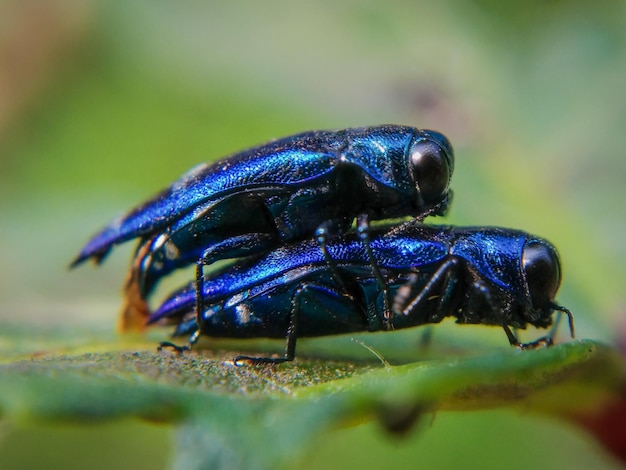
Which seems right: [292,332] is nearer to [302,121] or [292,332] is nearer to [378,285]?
[378,285]

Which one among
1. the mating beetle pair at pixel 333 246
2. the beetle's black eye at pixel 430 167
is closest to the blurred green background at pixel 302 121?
the mating beetle pair at pixel 333 246

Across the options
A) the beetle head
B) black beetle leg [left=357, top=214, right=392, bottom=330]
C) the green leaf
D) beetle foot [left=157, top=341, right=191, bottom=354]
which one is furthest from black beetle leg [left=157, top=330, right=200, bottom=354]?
the beetle head

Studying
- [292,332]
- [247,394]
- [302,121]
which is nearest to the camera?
[247,394]

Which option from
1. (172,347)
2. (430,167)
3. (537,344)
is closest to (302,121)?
(430,167)

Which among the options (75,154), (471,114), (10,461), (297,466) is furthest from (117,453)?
(297,466)

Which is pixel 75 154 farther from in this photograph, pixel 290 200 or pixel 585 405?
pixel 585 405

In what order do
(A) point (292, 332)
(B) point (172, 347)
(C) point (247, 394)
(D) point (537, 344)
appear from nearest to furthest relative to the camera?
(C) point (247, 394)
(B) point (172, 347)
(A) point (292, 332)
(D) point (537, 344)
